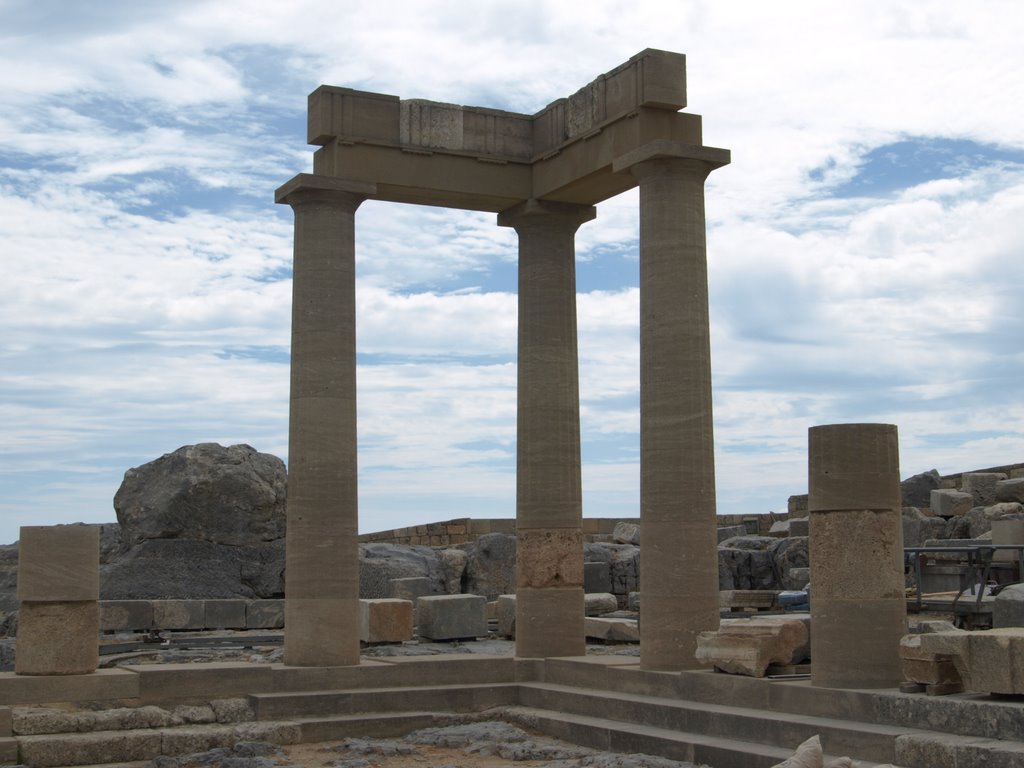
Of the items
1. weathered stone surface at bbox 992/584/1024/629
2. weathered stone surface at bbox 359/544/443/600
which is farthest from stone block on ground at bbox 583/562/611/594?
weathered stone surface at bbox 992/584/1024/629

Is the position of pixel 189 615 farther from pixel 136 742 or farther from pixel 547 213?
pixel 547 213

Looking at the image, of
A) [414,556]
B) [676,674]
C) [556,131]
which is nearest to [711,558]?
[676,674]

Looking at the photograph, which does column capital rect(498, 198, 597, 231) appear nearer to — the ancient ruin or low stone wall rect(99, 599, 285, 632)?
the ancient ruin

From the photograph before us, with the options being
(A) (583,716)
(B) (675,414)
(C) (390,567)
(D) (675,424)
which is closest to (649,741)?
(A) (583,716)

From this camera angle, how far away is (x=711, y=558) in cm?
1392

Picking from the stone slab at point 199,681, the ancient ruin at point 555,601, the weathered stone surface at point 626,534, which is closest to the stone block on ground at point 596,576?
the weathered stone surface at point 626,534

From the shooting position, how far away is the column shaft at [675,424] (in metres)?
13.8

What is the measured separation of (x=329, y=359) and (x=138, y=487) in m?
8.61

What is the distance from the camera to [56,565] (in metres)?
13.8

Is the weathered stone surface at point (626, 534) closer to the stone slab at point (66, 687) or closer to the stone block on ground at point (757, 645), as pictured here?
the stone block on ground at point (757, 645)

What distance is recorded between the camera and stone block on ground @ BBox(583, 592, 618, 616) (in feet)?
72.0

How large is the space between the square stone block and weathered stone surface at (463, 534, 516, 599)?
11.6 meters

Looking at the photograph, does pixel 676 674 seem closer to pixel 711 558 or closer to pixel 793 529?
pixel 711 558

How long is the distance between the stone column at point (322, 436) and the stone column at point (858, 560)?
613cm
